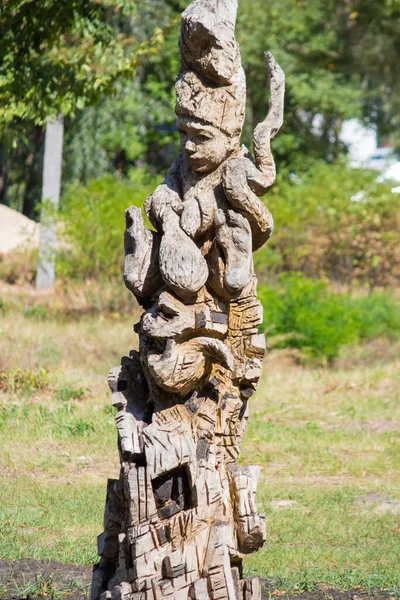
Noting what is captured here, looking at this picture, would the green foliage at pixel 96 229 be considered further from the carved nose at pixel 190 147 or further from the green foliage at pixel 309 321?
the carved nose at pixel 190 147

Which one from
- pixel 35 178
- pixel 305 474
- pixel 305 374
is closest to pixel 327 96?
pixel 35 178

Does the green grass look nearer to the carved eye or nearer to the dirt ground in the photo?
the dirt ground

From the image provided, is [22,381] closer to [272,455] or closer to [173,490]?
[272,455]

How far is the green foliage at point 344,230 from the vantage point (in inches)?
619

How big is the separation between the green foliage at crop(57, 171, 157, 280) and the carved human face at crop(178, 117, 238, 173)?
9219 millimetres

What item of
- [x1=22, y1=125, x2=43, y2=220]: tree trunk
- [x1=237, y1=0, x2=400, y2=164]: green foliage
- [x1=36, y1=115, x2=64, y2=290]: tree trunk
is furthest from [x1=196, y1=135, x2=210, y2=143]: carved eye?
[x1=22, y1=125, x2=43, y2=220]: tree trunk

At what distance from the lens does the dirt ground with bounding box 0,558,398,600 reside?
186 inches

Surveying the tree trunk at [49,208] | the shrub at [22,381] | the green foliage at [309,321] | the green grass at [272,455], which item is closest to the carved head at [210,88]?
the green grass at [272,455]

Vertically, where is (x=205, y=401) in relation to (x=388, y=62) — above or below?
below

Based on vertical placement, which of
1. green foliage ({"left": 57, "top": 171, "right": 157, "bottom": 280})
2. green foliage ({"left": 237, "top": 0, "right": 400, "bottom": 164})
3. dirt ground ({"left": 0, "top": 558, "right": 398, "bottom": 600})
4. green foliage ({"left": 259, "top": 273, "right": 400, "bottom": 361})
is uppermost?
green foliage ({"left": 237, "top": 0, "right": 400, "bottom": 164})

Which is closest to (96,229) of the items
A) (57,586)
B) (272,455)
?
(272,455)

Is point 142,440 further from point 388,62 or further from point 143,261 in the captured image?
point 388,62

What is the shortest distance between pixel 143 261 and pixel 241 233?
487 mm

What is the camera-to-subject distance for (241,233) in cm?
401
